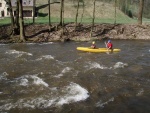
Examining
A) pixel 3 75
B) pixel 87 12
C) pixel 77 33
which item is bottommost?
pixel 3 75

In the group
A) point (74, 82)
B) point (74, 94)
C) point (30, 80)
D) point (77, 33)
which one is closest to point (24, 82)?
point (30, 80)

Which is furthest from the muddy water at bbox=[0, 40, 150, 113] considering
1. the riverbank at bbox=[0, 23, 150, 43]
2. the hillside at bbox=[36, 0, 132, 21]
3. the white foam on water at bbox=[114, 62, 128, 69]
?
the hillside at bbox=[36, 0, 132, 21]

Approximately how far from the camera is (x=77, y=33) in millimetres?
37000

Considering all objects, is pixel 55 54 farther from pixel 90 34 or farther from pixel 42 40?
pixel 90 34

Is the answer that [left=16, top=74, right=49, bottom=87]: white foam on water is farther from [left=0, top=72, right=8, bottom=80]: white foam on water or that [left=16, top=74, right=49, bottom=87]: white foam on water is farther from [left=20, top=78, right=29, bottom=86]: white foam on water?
[left=0, top=72, right=8, bottom=80]: white foam on water

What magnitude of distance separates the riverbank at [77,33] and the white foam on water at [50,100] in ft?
66.8

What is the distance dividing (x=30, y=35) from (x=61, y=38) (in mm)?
4333

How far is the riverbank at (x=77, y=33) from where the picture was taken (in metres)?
34.8

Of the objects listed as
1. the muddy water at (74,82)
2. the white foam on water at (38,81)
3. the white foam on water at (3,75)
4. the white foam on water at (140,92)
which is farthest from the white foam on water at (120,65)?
the white foam on water at (3,75)

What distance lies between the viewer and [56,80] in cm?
1634

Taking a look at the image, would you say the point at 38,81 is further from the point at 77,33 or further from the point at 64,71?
the point at 77,33

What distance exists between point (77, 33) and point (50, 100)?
24736mm

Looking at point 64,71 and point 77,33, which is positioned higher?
point 77,33

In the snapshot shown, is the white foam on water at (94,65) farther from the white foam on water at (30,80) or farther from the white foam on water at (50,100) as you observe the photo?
the white foam on water at (50,100)
